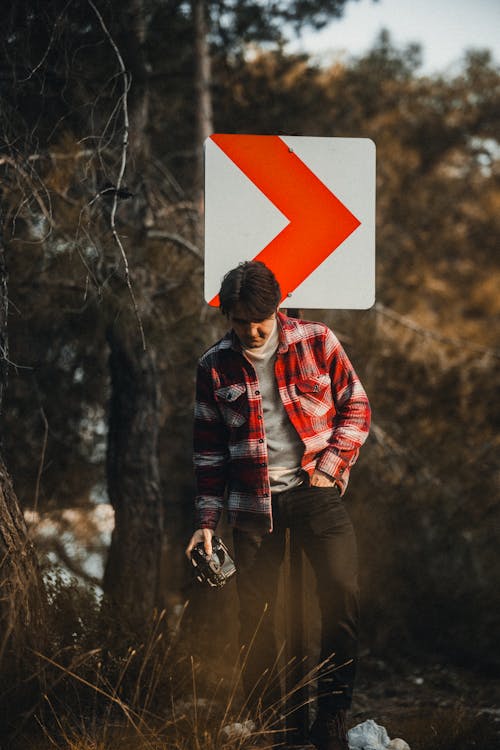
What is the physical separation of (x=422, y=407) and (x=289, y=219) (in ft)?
15.3

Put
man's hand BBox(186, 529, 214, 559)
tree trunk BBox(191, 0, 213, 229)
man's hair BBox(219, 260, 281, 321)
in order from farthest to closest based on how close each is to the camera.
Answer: tree trunk BBox(191, 0, 213, 229), man's hand BBox(186, 529, 214, 559), man's hair BBox(219, 260, 281, 321)

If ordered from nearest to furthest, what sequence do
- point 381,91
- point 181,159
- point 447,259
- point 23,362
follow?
point 23,362
point 181,159
point 381,91
point 447,259

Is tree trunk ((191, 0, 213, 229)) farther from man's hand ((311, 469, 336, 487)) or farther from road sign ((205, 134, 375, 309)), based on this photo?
man's hand ((311, 469, 336, 487))

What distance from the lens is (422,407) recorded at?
25.1 feet

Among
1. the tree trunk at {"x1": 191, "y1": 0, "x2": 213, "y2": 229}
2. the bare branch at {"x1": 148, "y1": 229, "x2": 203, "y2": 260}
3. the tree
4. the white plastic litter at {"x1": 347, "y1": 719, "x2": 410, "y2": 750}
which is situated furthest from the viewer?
the tree trunk at {"x1": 191, "y1": 0, "x2": 213, "y2": 229}

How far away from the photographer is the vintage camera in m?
3.08

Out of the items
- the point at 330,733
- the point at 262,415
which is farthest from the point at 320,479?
the point at 330,733

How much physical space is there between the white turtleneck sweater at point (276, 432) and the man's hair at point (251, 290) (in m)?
0.21

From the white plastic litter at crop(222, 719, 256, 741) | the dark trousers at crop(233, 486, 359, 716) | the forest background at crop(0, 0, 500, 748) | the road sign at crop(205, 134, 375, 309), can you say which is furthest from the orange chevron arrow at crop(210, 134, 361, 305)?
the white plastic litter at crop(222, 719, 256, 741)

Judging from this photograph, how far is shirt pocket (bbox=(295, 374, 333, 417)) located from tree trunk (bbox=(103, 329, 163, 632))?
2.53 metres

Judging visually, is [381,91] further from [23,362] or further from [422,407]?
[23,362]

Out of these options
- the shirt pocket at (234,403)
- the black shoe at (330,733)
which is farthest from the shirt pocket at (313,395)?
the black shoe at (330,733)

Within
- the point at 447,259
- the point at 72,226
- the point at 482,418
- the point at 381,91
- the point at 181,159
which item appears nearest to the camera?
the point at 72,226

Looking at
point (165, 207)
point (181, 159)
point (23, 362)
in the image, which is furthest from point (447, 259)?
point (23, 362)
